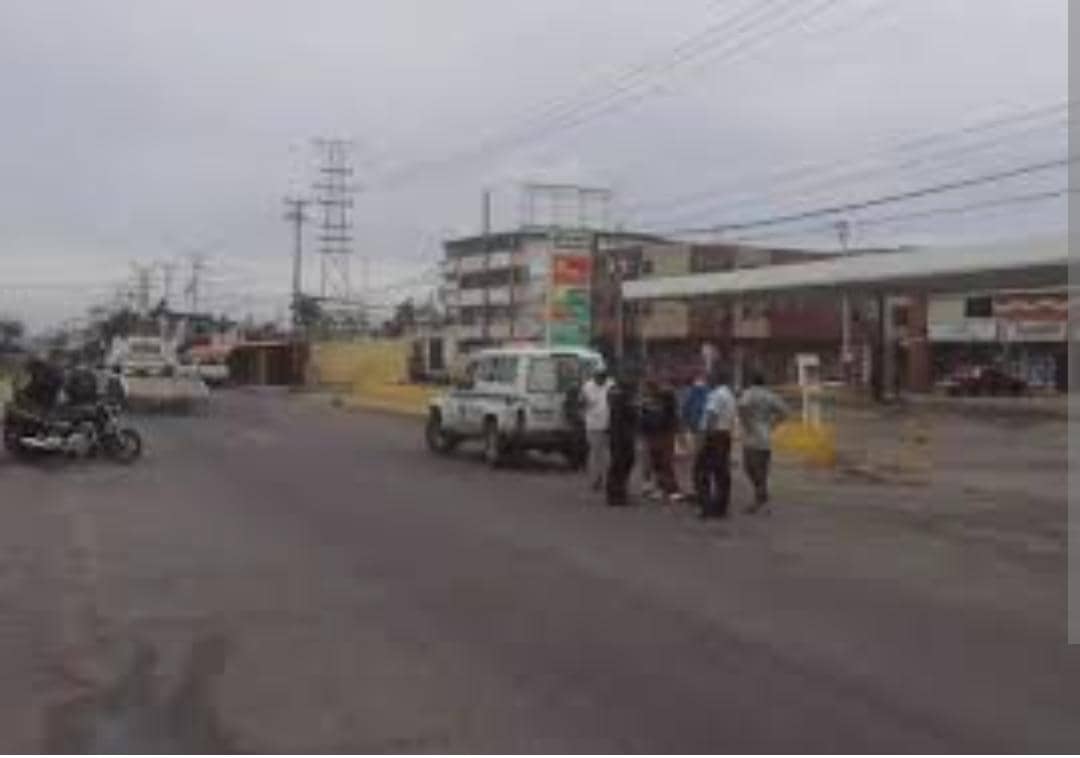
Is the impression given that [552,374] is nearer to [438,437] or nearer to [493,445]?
[493,445]

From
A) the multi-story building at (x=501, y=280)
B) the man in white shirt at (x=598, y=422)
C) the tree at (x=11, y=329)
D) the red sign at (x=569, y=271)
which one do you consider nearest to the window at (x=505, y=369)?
the man in white shirt at (x=598, y=422)

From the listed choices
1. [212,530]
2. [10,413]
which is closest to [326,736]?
[212,530]

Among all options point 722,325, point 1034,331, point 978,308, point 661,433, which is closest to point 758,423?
point 661,433

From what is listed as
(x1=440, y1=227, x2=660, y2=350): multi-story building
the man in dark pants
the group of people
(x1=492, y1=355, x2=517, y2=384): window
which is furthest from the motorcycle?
(x1=440, y1=227, x2=660, y2=350): multi-story building

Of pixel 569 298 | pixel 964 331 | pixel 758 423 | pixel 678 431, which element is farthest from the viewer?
pixel 964 331

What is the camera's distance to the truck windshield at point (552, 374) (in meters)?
32.7

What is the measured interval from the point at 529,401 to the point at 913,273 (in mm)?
37548

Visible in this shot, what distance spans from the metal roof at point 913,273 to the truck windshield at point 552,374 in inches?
1186

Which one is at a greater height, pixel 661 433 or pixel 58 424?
pixel 661 433

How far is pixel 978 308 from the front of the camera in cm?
10169

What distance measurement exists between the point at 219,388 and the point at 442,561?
81217mm

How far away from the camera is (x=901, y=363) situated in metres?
108

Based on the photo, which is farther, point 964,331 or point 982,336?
point 964,331

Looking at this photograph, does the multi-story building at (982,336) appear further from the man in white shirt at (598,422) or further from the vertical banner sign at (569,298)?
the man in white shirt at (598,422)
